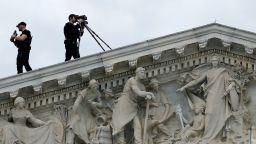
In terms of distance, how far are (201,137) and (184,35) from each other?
1.74m

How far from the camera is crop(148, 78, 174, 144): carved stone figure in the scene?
2055cm

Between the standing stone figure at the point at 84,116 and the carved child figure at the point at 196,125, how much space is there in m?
1.54

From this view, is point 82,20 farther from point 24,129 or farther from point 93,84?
point 24,129

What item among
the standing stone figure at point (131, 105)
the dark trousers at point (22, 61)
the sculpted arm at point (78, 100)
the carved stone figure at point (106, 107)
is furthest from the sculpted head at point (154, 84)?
the dark trousers at point (22, 61)

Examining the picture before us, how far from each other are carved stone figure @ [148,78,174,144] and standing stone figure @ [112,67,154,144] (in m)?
0.17

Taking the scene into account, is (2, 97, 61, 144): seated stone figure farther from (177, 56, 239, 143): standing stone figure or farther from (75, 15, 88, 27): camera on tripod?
(75, 15, 88, 27): camera on tripod

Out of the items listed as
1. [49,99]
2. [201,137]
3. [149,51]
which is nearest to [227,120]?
[201,137]

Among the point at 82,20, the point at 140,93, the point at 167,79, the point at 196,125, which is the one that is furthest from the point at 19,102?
the point at 196,125

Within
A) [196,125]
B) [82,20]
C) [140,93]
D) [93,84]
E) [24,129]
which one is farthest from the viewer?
[82,20]

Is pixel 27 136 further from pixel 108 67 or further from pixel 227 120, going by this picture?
pixel 227 120

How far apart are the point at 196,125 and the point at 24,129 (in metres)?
2.86

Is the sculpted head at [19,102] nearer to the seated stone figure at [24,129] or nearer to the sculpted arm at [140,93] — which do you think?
the seated stone figure at [24,129]

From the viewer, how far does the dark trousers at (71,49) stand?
2261 cm

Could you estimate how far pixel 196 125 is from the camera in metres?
20.3
